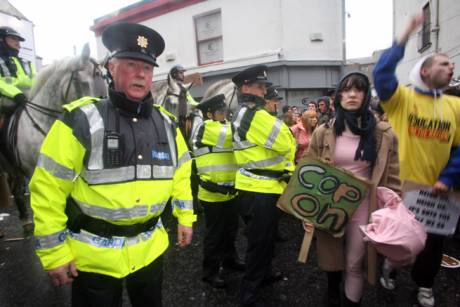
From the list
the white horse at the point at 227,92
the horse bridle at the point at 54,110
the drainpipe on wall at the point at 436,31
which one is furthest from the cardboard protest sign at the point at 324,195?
the drainpipe on wall at the point at 436,31

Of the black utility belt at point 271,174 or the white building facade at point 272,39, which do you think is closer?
→ the black utility belt at point 271,174

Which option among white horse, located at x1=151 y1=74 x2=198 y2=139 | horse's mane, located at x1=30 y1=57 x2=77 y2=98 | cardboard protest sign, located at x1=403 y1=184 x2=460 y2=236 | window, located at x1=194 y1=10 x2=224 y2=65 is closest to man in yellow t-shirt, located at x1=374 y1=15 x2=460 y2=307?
cardboard protest sign, located at x1=403 y1=184 x2=460 y2=236

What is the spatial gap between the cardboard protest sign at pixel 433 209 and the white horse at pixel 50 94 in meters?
3.62

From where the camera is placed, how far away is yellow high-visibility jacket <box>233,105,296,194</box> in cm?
287

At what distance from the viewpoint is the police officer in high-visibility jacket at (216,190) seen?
3.48 meters

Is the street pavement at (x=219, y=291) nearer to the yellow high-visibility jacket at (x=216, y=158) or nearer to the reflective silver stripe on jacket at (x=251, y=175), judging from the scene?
the yellow high-visibility jacket at (x=216, y=158)

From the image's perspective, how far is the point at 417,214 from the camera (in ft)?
8.09

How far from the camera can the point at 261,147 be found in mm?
2936

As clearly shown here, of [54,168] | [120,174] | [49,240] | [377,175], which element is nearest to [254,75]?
[377,175]

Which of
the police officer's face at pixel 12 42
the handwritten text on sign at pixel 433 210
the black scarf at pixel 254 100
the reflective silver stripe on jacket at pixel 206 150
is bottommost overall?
the handwritten text on sign at pixel 433 210

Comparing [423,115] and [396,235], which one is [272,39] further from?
[396,235]

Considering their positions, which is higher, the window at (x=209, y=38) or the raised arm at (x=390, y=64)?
the window at (x=209, y=38)

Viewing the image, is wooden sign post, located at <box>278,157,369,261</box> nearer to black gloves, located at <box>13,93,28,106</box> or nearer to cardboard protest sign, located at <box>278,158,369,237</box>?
cardboard protest sign, located at <box>278,158,369,237</box>

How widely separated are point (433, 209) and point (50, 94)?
4524mm
